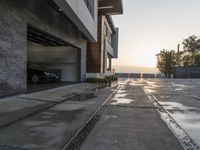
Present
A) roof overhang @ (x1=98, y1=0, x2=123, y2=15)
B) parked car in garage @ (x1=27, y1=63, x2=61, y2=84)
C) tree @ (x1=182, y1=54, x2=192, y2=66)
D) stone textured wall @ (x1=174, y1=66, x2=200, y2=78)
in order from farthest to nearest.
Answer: tree @ (x1=182, y1=54, x2=192, y2=66) → stone textured wall @ (x1=174, y1=66, x2=200, y2=78) → roof overhang @ (x1=98, y1=0, x2=123, y2=15) → parked car in garage @ (x1=27, y1=63, x2=61, y2=84)

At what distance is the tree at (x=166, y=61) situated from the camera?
1888 inches

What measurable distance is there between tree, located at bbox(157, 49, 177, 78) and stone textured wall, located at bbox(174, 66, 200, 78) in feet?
12.2

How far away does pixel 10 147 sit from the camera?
141 inches

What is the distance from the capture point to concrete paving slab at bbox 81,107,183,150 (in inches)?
148

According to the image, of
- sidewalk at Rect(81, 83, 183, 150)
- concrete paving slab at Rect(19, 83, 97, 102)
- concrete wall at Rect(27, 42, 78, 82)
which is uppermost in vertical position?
concrete wall at Rect(27, 42, 78, 82)

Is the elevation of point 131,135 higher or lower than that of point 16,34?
lower

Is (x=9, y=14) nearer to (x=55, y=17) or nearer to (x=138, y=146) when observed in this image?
(x=55, y=17)

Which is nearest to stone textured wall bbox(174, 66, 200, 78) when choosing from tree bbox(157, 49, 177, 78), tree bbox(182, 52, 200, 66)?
tree bbox(157, 49, 177, 78)

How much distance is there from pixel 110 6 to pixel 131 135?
23.0 m

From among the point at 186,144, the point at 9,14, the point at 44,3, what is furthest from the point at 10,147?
the point at 44,3

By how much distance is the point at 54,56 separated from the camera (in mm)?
20500

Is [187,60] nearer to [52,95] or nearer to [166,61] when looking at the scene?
[166,61]

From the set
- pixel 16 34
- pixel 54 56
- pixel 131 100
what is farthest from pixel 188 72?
pixel 16 34

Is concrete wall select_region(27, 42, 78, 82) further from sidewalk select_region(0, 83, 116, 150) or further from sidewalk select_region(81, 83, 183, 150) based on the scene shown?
sidewalk select_region(81, 83, 183, 150)
